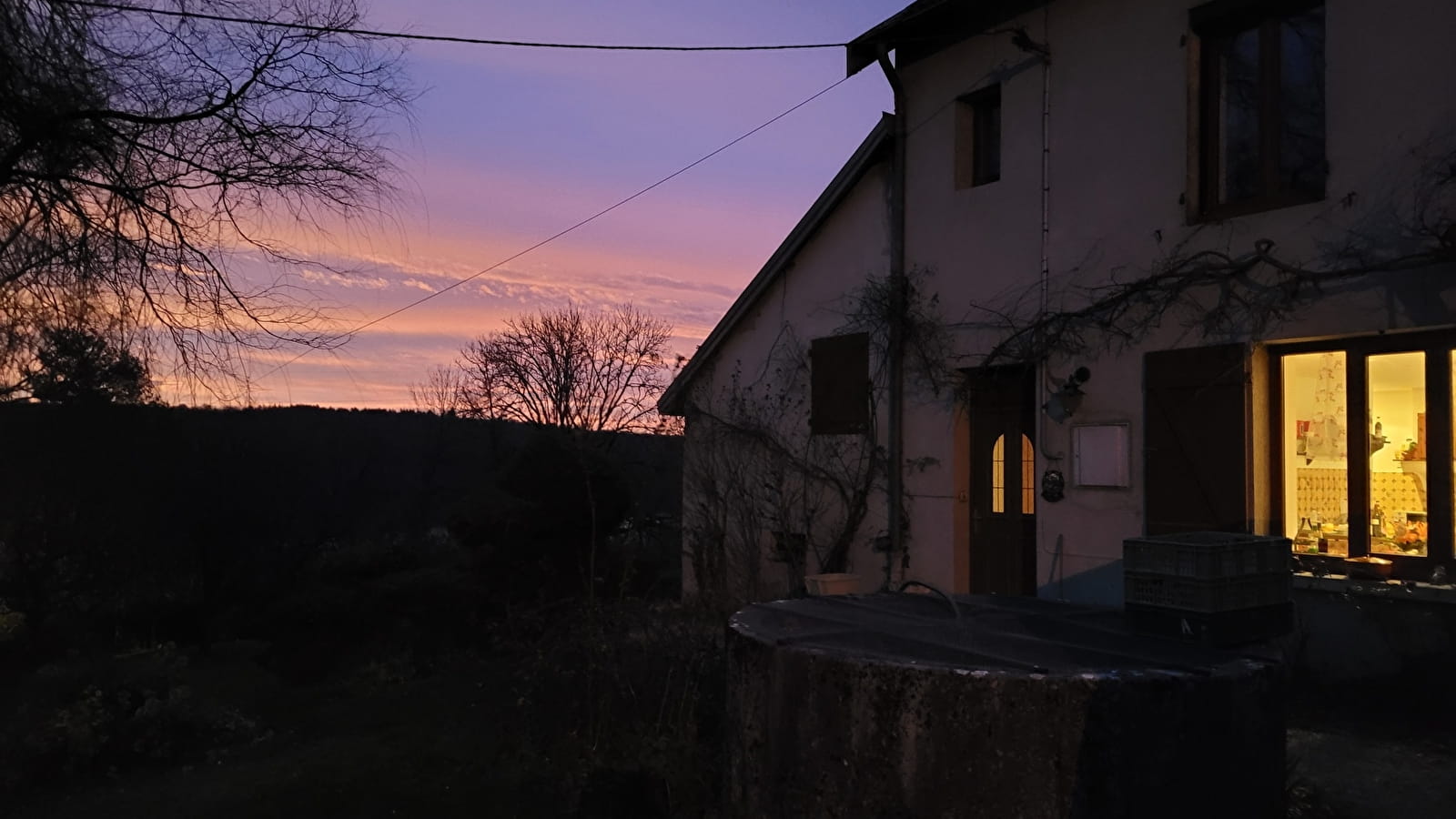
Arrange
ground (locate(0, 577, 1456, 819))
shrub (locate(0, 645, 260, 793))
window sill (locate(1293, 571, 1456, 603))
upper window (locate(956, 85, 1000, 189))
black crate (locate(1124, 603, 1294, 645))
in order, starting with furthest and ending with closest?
upper window (locate(956, 85, 1000, 189))
shrub (locate(0, 645, 260, 793))
window sill (locate(1293, 571, 1456, 603))
ground (locate(0, 577, 1456, 819))
black crate (locate(1124, 603, 1294, 645))

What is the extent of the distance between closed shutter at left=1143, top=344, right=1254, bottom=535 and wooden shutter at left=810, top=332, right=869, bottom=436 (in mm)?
3412

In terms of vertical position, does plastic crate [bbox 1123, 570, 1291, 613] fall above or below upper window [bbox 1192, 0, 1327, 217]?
below

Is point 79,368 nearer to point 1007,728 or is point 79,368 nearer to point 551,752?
point 551,752

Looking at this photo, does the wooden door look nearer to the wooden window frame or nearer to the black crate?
the wooden window frame

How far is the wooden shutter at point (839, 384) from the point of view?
35.3 ft

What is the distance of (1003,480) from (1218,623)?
5428 mm

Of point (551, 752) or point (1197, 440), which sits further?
point (1197, 440)

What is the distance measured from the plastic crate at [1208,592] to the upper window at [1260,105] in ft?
12.8

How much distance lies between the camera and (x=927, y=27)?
32.7ft

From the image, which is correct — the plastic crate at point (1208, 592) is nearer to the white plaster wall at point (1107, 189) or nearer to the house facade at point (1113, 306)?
the house facade at point (1113, 306)

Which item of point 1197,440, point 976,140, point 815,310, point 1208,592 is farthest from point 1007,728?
point 815,310

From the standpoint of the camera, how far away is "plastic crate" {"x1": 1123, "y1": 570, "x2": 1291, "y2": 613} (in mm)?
4113

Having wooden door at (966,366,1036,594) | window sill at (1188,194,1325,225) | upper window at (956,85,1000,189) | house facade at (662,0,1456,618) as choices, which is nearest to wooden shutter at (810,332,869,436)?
house facade at (662,0,1456,618)

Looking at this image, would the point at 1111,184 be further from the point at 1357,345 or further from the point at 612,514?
the point at 612,514
